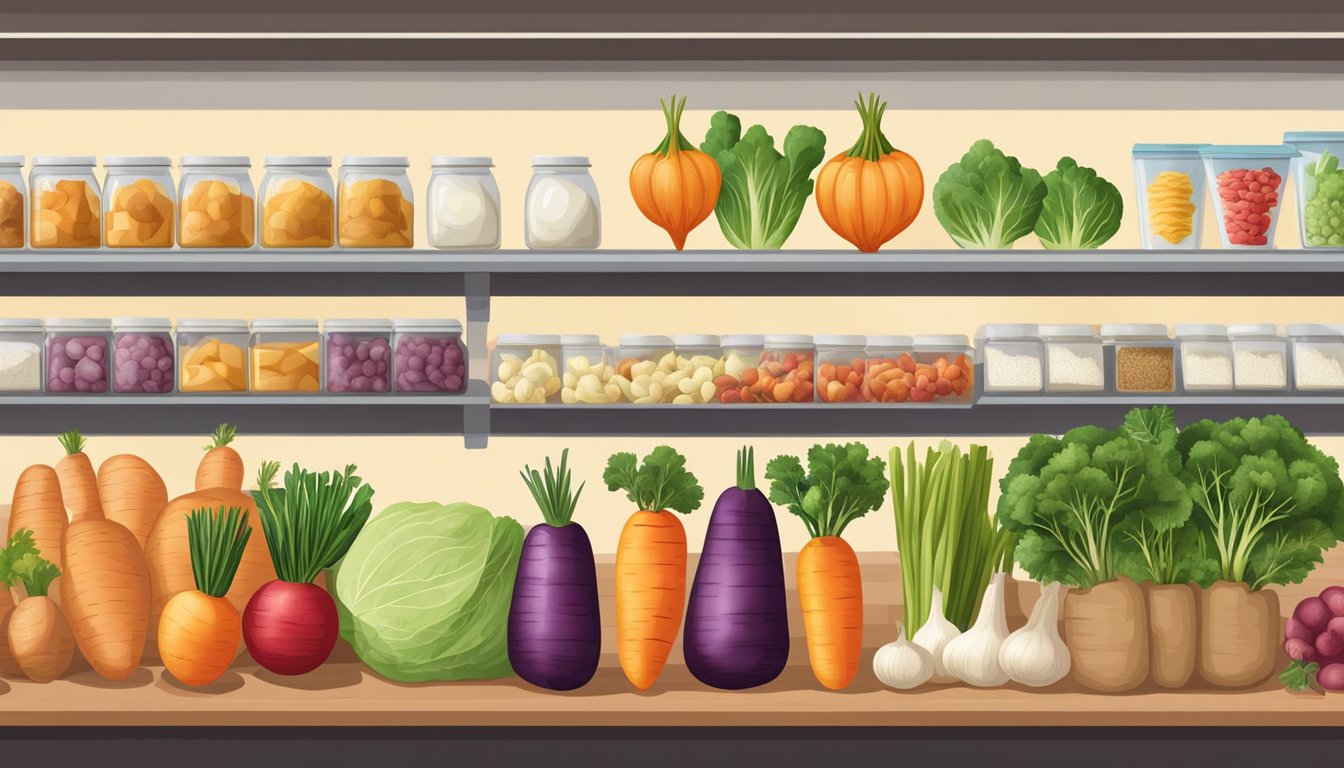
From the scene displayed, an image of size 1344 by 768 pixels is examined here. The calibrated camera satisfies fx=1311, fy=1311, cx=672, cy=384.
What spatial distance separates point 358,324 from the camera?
255 centimetres

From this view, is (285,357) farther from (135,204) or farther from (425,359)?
(135,204)

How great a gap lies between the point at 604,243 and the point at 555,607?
1.82 meters

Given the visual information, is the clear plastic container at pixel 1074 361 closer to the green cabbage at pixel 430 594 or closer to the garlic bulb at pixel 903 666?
the garlic bulb at pixel 903 666

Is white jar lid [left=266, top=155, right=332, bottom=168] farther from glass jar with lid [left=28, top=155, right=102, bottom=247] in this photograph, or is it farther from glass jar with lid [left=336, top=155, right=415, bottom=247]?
glass jar with lid [left=28, top=155, right=102, bottom=247]

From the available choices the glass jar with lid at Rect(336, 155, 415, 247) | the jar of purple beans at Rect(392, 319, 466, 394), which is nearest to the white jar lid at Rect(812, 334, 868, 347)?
the jar of purple beans at Rect(392, 319, 466, 394)

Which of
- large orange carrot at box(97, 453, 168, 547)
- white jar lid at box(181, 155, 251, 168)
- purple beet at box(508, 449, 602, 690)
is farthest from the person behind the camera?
white jar lid at box(181, 155, 251, 168)

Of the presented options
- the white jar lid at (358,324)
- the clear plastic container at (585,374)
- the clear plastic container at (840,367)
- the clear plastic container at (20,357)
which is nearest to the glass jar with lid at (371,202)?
the white jar lid at (358,324)

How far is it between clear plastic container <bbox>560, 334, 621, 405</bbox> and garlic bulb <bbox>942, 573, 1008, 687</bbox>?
1185 millimetres

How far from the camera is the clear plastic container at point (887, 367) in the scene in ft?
8.43

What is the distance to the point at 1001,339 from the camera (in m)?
2.61

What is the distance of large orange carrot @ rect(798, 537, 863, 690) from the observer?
1.49 meters
